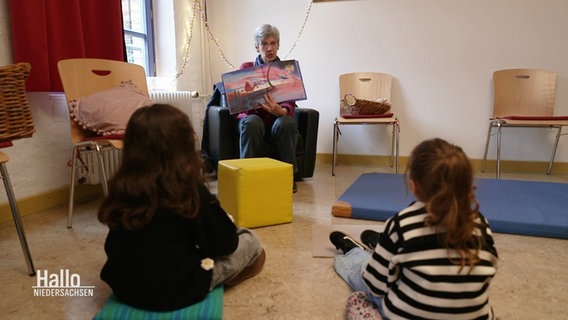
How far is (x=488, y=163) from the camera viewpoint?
305cm

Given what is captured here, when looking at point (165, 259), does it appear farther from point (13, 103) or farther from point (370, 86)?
point (370, 86)

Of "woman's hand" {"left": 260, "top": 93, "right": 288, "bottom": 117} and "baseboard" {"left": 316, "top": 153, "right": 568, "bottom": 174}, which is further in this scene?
"baseboard" {"left": 316, "top": 153, "right": 568, "bottom": 174}

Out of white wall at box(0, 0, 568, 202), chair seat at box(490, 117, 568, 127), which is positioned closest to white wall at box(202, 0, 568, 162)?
white wall at box(0, 0, 568, 202)

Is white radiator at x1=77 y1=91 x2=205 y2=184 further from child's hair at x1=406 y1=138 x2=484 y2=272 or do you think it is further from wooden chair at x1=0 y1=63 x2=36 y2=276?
child's hair at x1=406 y1=138 x2=484 y2=272

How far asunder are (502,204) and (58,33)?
2194mm

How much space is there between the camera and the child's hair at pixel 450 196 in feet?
2.45

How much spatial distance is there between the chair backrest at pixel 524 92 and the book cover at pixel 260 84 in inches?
59.9

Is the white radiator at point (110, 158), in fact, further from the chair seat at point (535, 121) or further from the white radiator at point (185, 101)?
Answer: the chair seat at point (535, 121)

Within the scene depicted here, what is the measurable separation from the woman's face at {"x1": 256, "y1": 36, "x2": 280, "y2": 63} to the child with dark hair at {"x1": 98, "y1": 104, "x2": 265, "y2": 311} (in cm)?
162

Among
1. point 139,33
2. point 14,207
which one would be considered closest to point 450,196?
point 14,207

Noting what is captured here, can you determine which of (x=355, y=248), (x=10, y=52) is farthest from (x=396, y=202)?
(x=10, y=52)

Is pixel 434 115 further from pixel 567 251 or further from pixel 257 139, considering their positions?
pixel 567 251

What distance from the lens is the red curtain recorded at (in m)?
1.70

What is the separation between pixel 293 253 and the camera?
56.3 inches
